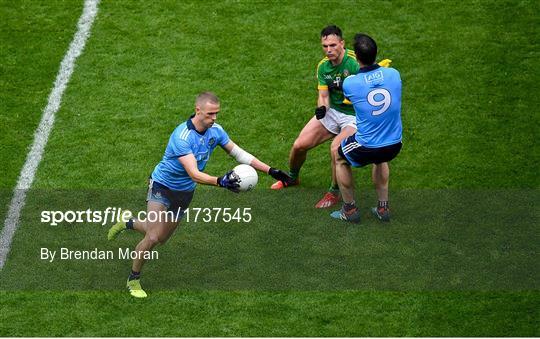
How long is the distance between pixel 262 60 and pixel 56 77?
110 inches

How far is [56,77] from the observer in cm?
1573

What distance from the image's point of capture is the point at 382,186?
42.5 feet

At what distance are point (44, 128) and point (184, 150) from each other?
4010mm

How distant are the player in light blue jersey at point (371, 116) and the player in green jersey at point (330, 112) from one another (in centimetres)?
43

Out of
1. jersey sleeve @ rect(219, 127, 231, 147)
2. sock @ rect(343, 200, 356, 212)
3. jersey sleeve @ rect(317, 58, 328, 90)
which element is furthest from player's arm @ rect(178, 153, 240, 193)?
jersey sleeve @ rect(317, 58, 328, 90)

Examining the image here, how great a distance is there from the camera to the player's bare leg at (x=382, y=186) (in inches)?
506

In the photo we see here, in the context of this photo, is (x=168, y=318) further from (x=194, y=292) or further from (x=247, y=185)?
(x=247, y=185)

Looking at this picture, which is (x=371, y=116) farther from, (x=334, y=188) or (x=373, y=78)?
(x=334, y=188)

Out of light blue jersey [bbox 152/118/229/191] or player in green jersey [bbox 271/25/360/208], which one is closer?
light blue jersey [bbox 152/118/229/191]

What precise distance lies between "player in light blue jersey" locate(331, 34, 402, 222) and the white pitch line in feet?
12.0

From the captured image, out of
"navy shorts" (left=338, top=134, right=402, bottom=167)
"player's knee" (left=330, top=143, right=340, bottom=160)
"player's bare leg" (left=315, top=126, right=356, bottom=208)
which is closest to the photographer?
"navy shorts" (left=338, top=134, right=402, bottom=167)

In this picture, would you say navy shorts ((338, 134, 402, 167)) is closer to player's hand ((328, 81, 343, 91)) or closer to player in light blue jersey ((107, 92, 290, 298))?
player's hand ((328, 81, 343, 91))

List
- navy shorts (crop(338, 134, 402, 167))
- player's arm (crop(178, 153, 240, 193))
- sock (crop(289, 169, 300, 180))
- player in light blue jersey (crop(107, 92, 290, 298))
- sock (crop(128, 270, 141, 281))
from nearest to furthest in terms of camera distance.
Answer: player's arm (crop(178, 153, 240, 193)) < player in light blue jersey (crop(107, 92, 290, 298)) < sock (crop(128, 270, 141, 281)) < navy shorts (crop(338, 134, 402, 167)) < sock (crop(289, 169, 300, 180))

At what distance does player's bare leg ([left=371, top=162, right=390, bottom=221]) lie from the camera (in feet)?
42.2
